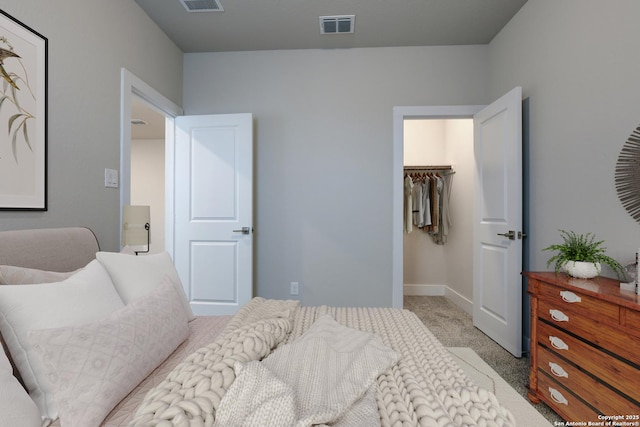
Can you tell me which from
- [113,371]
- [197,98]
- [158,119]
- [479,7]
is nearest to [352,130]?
[479,7]

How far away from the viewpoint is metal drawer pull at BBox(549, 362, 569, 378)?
1559mm

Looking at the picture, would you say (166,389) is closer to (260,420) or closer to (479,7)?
(260,420)

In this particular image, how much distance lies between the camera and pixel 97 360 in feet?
2.74

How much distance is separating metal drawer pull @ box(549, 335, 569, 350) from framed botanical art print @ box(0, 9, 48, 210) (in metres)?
2.84

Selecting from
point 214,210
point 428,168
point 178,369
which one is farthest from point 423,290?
point 178,369

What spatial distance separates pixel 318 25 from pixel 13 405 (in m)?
3.02

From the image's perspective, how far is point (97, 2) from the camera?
2021 millimetres

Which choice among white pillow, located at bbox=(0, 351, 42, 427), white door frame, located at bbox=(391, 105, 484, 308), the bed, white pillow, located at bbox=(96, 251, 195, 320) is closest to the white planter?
the bed

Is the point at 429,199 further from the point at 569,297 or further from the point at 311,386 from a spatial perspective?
the point at 311,386

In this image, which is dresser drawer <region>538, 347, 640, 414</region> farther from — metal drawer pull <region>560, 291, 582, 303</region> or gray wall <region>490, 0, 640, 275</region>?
gray wall <region>490, 0, 640, 275</region>

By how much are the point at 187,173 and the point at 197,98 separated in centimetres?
84

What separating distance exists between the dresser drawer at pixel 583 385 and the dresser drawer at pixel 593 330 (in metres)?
0.17

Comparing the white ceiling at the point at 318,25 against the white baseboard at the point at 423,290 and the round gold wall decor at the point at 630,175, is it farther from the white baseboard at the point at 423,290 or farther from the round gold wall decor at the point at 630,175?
the white baseboard at the point at 423,290

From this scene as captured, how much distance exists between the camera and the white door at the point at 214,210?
116 inches
